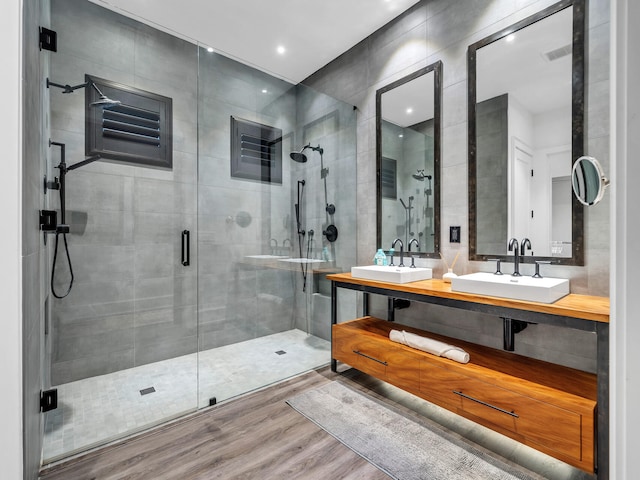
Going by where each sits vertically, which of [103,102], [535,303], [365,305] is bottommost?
[365,305]

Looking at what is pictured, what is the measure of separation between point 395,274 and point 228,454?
144 centimetres

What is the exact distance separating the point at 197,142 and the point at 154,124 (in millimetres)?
370

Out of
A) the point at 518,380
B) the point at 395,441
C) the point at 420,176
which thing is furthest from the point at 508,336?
the point at 420,176

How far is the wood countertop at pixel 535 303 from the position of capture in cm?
144

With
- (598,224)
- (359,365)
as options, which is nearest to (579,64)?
(598,224)

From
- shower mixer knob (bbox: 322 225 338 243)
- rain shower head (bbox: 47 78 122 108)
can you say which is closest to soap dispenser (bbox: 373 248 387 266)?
shower mixer knob (bbox: 322 225 338 243)

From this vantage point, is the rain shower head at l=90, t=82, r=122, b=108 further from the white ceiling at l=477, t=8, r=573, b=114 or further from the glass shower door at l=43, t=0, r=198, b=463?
the white ceiling at l=477, t=8, r=573, b=114

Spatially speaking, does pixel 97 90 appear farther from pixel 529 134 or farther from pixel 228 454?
pixel 529 134

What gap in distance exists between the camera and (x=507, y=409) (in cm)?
163

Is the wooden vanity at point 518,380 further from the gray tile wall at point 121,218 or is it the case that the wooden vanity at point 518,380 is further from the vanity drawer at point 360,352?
the gray tile wall at point 121,218

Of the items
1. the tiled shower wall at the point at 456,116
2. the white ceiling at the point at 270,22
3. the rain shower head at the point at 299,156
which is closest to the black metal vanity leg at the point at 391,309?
the tiled shower wall at the point at 456,116

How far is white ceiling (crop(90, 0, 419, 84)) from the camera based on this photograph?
8.49 ft
